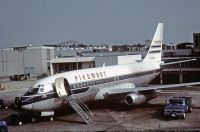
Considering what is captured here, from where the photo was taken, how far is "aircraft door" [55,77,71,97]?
104ft

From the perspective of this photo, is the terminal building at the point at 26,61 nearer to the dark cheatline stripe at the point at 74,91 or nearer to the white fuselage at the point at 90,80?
the white fuselage at the point at 90,80

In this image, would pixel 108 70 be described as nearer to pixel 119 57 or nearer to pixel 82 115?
pixel 82 115

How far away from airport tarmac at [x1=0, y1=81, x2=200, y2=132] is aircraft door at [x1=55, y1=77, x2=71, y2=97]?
2511mm

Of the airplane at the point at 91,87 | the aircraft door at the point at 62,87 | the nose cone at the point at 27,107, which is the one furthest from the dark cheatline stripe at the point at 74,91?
the aircraft door at the point at 62,87

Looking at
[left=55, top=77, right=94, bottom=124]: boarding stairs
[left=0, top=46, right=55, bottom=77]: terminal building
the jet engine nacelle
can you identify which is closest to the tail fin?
the jet engine nacelle

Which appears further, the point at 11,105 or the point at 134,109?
the point at 11,105

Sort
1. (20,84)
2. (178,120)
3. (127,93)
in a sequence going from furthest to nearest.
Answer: (20,84), (127,93), (178,120)

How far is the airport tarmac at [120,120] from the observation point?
2767 centimetres

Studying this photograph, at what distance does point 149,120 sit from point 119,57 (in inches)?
1413

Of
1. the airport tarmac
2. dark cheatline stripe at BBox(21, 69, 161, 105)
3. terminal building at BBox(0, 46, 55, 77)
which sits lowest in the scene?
the airport tarmac

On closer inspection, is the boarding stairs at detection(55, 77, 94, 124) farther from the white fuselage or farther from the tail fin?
the tail fin

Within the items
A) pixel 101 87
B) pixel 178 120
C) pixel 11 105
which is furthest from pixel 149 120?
pixel 11 105

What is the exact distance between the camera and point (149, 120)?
3047 centimetres

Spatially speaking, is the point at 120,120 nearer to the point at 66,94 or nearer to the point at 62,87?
the point at 66,94
